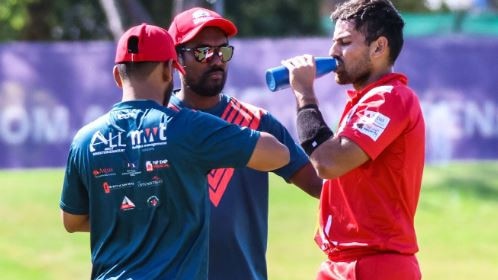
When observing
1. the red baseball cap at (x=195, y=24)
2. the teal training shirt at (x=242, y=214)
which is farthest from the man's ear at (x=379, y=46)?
the red baseball cap at (x=195, y=24)

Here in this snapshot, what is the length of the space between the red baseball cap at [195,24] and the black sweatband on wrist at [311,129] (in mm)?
802

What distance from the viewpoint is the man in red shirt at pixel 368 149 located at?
194 inches

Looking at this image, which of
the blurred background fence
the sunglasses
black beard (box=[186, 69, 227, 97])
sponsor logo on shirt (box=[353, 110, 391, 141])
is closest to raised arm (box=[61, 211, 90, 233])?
black beard (box=[186, 69, 227, 97])

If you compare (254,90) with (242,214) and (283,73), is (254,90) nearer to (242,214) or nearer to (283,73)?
(242,214)

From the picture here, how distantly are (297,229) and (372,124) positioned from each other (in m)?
8.29

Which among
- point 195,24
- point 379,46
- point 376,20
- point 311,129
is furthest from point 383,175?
point 195,24

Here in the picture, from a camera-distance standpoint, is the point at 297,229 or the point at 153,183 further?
the point at 297,229

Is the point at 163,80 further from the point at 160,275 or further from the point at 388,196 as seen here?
the point at 388,196

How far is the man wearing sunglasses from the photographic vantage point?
5.45m

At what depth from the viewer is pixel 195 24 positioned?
18.4 ft

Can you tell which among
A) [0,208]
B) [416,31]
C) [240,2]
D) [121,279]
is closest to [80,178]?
[121,279]

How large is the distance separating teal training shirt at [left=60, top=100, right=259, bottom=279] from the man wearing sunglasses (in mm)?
779

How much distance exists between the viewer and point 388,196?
16.4ft

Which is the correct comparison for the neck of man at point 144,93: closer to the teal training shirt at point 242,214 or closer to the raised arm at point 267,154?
the raised arm at point 267,154
